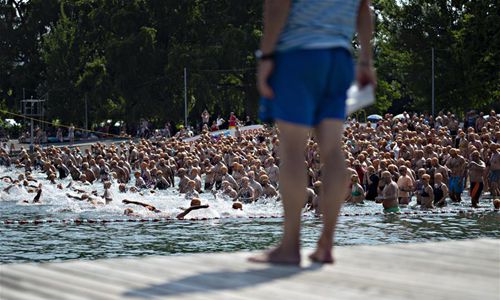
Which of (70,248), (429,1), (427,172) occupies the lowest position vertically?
(70,248)

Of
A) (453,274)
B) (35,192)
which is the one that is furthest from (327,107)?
(35,192)

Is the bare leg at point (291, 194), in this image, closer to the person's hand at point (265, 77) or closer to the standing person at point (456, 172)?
the person's hand at point (265, 77)

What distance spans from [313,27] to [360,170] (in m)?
22.9

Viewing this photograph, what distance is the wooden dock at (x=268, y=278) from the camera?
4.57m

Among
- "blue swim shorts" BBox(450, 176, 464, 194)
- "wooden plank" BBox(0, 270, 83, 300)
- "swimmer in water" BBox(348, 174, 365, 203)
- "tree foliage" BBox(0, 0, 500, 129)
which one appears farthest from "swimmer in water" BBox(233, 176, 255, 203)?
"tree foliage" BBox(0, 0, 500, 129)

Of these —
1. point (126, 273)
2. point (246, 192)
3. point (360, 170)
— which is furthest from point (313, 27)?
point (246, 192)

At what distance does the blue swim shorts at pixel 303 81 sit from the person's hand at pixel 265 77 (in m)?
0.03

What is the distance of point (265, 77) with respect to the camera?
17.0 feet

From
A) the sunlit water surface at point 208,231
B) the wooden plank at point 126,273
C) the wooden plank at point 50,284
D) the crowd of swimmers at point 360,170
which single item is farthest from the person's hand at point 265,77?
the sunlit water surface at point 208,231

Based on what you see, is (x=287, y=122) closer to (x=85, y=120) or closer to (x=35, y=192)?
(x=35, y=192)

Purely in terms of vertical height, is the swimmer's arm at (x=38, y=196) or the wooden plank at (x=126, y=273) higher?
the wooden plank at (x=126, y=273)

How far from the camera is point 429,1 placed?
182 ft

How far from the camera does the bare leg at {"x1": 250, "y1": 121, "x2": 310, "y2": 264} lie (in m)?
5.36

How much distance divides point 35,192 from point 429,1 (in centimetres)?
2600
